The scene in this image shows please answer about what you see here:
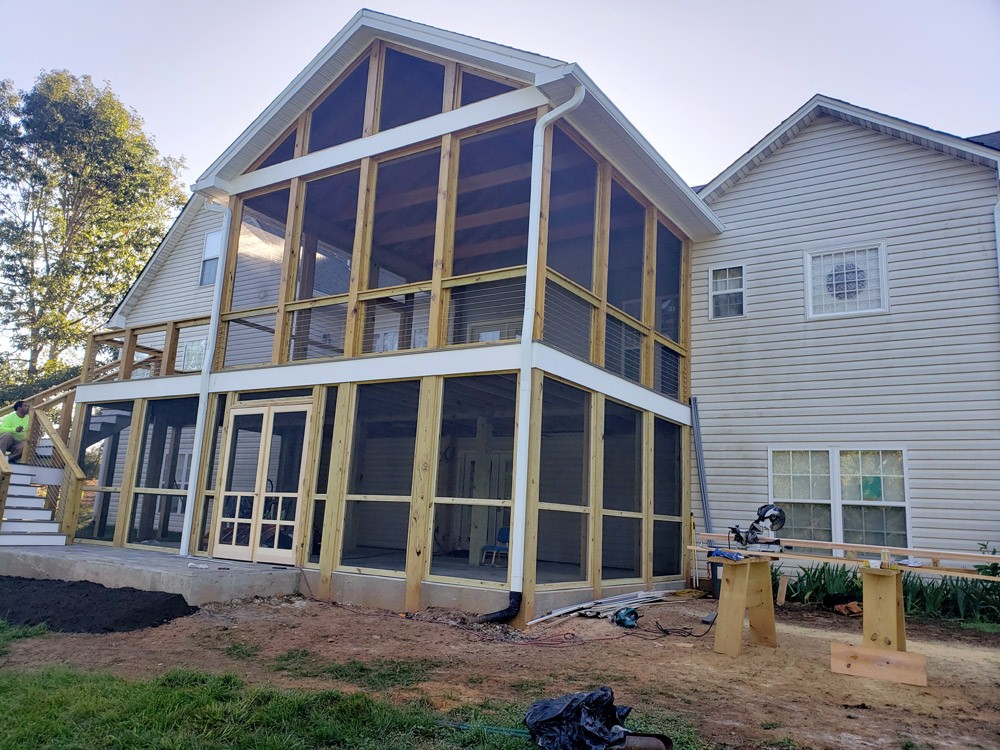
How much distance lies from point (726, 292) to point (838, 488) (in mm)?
3529

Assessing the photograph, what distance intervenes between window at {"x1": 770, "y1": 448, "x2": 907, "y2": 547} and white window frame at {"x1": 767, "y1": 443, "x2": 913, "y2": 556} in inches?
0.4

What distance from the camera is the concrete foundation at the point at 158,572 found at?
303 inches

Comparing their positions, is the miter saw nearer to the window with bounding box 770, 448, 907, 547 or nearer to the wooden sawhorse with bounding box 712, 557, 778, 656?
the wooden sawhorse with bounding box 712, 557, 778, 656

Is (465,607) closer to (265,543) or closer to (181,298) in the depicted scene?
(265,543)

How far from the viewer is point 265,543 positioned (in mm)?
9633

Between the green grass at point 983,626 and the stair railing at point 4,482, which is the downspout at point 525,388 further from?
the stair railing at point 4,482

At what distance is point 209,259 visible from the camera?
16.4 meters

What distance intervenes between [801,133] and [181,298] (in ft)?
44.1

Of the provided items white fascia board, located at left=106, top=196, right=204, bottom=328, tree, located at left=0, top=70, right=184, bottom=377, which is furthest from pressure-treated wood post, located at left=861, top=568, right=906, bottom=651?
tree, located at left=0, top=70, right=184, bottom=377

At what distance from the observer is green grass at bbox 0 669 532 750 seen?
11.9 feet

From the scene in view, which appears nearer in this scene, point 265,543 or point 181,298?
point 265,543

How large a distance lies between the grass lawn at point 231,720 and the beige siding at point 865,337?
293 inches

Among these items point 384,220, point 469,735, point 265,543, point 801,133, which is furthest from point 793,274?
point 469,735

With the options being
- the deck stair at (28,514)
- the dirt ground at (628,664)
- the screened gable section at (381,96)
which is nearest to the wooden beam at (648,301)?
the screened gable section at (381,96)
